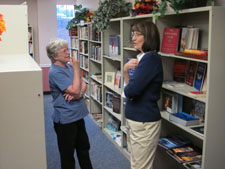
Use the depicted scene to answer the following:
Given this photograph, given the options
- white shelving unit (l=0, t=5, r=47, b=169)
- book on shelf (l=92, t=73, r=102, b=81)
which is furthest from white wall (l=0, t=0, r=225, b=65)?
white shelving unit (l=0, t=5, r=47, b=169)

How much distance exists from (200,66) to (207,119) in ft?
1.78

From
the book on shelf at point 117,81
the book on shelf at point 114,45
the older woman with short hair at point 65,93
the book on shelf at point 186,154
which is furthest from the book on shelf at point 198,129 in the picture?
the book on shelf at point 114,45

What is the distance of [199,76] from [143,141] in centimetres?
73

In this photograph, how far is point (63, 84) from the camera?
87.4 inches

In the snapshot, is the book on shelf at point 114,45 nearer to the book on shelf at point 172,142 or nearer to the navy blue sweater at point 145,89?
the book on shelf at point 172,142

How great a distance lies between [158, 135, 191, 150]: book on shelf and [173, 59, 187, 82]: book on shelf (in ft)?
1.87

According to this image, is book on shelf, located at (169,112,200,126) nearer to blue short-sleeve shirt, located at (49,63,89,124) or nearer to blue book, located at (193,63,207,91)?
blue book, located at (193,63,207,91)

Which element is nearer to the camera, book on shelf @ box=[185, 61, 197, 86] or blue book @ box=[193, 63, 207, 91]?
blue book @ box=[193, 63, 207, 91]

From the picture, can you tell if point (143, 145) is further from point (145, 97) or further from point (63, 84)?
point (63, 84)

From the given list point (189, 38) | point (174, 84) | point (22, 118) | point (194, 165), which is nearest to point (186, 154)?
point (194, 165)

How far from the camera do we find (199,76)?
2318 mm

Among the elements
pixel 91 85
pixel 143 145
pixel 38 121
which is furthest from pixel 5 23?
pixel 91 85

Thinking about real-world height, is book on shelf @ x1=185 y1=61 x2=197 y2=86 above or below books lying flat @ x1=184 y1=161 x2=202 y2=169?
above

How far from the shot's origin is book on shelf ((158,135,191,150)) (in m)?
2.50
